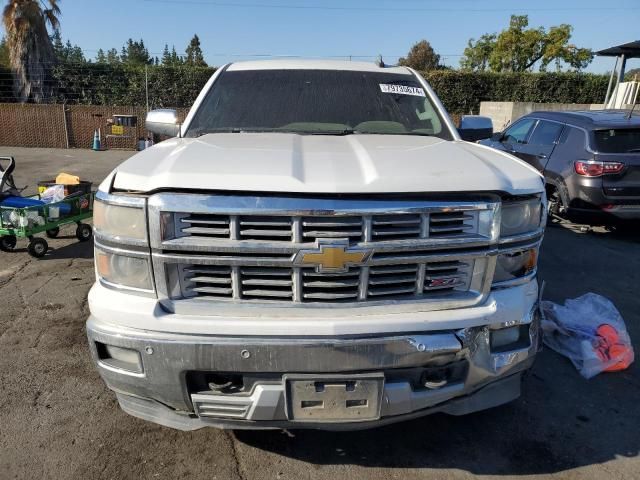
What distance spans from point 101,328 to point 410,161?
62.4 inches

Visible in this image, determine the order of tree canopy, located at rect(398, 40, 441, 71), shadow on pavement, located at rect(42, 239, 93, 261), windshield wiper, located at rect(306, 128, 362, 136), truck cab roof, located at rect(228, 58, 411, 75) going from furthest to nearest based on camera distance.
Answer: tree canopy, located at rect(398, 40, 441, 71) → shadow on pavement, located at rect(42, 239, 93, 261) → truck cab roof, located at rect(228, 58, 411, 75) → windshield wiper, located at rect(306, 128, 362, 136)

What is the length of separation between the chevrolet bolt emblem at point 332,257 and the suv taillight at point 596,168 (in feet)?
19.1

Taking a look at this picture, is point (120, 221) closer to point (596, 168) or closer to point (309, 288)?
point (309, 288)

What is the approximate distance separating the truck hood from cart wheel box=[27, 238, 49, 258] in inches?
149

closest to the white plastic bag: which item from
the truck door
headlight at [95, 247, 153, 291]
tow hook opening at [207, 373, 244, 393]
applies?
tow hook opening at [207, 373, 244, 393]

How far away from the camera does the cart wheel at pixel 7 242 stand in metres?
6.05

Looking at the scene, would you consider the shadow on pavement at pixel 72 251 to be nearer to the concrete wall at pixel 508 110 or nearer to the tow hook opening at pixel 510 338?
the tow hook opening at pixel 510 338

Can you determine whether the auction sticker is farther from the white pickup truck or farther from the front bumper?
the front bumper

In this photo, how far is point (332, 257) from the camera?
206cm

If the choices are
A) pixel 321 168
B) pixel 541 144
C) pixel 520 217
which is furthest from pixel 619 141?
pixel 321 168

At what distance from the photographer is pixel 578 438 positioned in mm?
2783

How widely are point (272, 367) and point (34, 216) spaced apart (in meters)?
4.78

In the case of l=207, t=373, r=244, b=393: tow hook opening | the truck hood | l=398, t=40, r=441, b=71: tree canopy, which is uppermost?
l=398, t=40, r=441, b=71: tree canopy

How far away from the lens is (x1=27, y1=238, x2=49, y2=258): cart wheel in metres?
5.73
